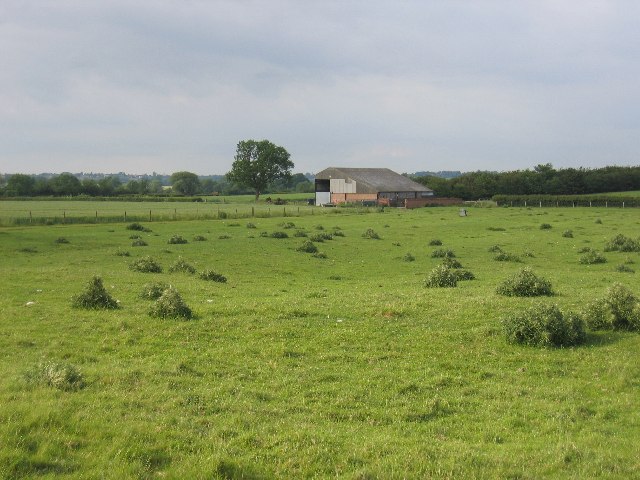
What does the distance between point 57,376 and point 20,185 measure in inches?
5961

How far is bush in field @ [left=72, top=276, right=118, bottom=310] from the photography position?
16.9 metres

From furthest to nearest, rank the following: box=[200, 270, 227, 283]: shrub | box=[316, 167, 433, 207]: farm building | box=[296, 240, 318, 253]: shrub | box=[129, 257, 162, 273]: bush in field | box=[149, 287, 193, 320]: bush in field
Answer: box=[316, 167, 433, 207]: farm building → box=[296, 240, 318, 253]: shrub → box=[129, 257, 162, 273]: bush in field → box=[200, 270, 227, 283]: shrub → box=[149, 287, 193, 320]: bush in field

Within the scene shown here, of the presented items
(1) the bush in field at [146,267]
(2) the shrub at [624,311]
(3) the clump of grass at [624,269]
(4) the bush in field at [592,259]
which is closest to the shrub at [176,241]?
(1) the bush in field at [146,267]

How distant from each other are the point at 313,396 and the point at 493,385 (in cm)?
318

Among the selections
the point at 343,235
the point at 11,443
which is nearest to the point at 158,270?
the point at 11,443

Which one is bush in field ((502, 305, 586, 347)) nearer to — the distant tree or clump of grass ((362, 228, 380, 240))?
clump of grass ((362, 228, 380, 240))

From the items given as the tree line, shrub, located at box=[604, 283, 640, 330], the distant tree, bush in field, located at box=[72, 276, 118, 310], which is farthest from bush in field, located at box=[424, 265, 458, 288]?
the distant tree

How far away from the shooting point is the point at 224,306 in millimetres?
16812

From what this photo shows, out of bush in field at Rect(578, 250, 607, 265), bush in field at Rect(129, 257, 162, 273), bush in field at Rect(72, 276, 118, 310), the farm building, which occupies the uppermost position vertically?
the farm building

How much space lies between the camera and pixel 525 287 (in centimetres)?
1878

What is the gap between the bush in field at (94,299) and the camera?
16891 mm

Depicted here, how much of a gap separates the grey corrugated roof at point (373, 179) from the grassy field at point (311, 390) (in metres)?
111

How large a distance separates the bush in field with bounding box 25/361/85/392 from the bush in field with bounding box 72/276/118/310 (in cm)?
691

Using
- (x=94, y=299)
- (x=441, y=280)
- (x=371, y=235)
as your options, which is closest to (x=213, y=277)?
(x=94, y=299)
